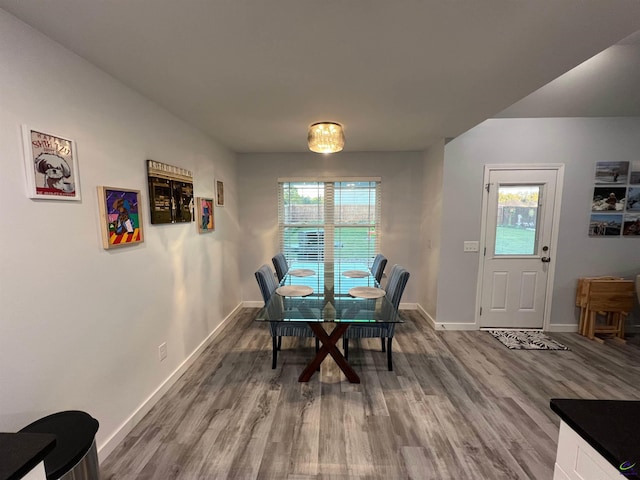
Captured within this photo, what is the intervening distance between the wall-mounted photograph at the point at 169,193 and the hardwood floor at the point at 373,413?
4.95 feet

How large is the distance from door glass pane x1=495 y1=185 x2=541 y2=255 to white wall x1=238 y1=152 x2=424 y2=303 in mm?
1049

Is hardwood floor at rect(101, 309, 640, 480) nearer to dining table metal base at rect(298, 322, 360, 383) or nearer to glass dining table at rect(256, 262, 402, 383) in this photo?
dining table metal base at rect(298, 322, 360, 383)

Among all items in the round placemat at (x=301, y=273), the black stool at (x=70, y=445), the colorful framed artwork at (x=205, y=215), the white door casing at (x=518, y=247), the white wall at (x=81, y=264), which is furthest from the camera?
the round placemat at (x=301, y=273)

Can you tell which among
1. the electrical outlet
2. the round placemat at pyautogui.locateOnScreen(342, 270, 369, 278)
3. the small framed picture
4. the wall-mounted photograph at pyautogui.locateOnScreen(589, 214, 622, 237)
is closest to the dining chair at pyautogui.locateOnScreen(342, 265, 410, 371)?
the round placemat at pyautogui.locateOnScreen(342, 270, 369, 278)

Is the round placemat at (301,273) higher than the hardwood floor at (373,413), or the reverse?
the round placemat at (301,273)

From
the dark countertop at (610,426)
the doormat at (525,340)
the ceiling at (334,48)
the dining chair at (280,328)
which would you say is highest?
the ceiling at (334,48)

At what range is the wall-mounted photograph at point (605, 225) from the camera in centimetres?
333

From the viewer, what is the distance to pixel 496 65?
1.57m

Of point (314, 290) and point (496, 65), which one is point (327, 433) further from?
point (496, 65)

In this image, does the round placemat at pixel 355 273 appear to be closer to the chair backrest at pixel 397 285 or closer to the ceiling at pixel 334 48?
the chair backrest at pixel 397 285

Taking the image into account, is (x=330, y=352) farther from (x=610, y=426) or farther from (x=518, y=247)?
(x=518, y=247)

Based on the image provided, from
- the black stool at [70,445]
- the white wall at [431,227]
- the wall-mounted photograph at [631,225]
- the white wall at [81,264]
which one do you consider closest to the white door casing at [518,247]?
the white wall at [431,227]

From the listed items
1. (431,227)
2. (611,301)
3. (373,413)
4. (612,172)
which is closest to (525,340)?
(611,301)

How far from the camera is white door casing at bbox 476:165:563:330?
3355 mm
